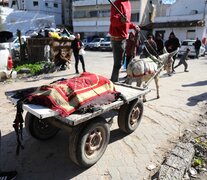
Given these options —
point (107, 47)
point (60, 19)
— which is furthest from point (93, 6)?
point (107, 47)

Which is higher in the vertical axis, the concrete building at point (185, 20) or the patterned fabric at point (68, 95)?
the concrete building at point (185, 20)

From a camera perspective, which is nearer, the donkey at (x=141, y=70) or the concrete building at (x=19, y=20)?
the donkey at (x=141, y=70)

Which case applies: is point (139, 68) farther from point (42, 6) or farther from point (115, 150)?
point (42, 6)

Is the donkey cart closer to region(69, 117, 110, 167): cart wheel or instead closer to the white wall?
region(69, 117, 110, 167): cart wheel

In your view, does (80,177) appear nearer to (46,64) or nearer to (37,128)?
(37,128)

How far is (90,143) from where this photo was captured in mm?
3391

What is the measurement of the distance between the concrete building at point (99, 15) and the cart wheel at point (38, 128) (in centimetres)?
3460

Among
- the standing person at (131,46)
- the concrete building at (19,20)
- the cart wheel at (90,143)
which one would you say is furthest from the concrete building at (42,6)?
the cart wheel at (90,143)

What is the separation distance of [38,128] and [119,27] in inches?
109

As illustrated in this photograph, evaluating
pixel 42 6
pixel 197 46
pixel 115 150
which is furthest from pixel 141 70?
pixel 42 6

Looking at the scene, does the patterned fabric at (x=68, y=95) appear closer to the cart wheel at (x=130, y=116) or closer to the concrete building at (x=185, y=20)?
the cart wheel at (x=130, y=116)

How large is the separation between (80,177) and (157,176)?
106 cm

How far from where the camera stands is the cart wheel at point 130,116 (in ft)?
13.4

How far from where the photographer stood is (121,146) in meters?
4.10
